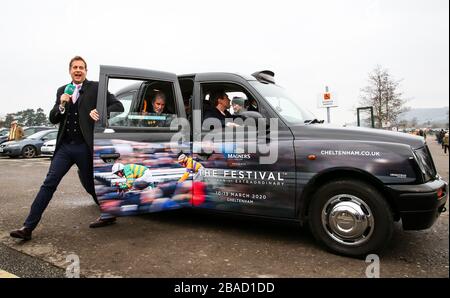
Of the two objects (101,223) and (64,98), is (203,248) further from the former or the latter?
(64,98)

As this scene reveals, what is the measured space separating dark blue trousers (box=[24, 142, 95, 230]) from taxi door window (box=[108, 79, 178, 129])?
55 centimetres

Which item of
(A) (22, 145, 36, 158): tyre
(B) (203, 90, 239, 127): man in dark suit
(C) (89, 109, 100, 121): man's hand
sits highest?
(B) (203, 90, 239, 127): man in dark suit

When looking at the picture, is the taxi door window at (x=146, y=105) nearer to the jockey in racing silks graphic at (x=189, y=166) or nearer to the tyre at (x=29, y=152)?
the jockey in racing silks graphic at (x=189, y=166)

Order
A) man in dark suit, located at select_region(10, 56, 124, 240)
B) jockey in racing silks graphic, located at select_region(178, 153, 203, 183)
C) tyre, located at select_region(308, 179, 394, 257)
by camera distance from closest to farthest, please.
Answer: tyre, located at select_region(308, 179, 394, 257) < man in dark suit, located at select_region(10, 56, 124, 240) < jockey in racing silks graphic, located at select_region(178, 153, 203, 183)

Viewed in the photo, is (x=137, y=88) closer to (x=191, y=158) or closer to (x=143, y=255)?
(x=191, y=158)

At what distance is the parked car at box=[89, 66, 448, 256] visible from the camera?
3.02 m

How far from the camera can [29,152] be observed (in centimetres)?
1652

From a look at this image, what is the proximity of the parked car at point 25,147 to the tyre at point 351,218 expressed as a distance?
54.1 ft

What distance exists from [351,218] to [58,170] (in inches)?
126

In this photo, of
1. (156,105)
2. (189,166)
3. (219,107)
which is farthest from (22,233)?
(219,107)

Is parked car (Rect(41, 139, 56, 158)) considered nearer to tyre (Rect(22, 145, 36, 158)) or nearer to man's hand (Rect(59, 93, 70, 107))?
tyre (Rect(22, 145, 36, 158))

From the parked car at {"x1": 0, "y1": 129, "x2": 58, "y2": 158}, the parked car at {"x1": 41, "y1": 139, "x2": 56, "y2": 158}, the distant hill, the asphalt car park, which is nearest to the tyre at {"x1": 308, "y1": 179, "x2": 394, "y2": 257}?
the asphalt car park
